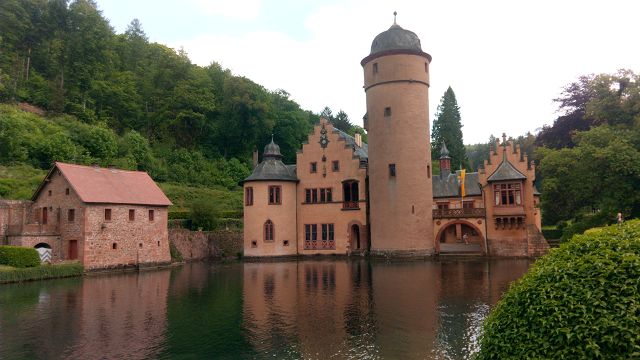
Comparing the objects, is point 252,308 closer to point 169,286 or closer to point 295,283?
point 295,283

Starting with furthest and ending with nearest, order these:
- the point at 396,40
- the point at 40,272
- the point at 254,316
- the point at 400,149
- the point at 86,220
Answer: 1. the point at 396,40
2. the point at 400,149
3. the point at 86,220
4. the point at 40,272
5. the point at 254,316

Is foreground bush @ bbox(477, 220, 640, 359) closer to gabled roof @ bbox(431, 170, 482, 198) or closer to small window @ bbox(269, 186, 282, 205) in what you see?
small window @ bbox(269, 186, 282, 205)

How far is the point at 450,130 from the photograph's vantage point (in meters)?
68.4

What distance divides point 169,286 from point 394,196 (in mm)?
20136

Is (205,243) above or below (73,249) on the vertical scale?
below

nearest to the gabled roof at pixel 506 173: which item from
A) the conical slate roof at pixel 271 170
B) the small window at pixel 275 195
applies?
the conical slate roof at pixel 271 170

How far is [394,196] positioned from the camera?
38156 mm

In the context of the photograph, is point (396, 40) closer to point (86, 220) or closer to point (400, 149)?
point (400, 149)

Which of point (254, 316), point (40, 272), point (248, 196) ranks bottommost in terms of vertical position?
point (254, 316)

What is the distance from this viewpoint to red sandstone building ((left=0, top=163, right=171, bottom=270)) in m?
30.5

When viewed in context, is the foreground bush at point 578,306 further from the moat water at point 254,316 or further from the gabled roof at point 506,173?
the gabled roof at point 506,173

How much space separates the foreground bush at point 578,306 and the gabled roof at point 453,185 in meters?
36.3

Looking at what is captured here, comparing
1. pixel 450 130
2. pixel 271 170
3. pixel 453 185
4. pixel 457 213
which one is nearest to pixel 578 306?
pixel 457 213

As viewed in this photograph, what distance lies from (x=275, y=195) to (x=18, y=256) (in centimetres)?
2038
